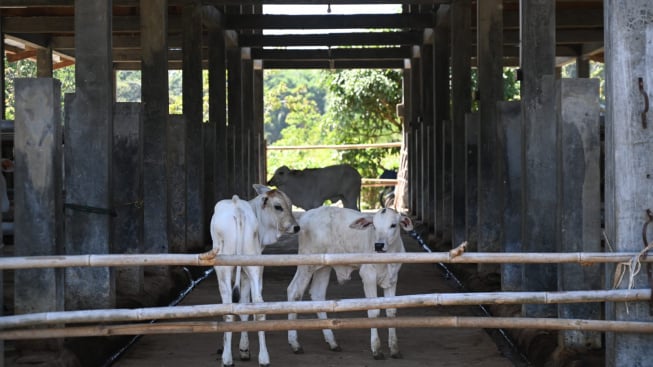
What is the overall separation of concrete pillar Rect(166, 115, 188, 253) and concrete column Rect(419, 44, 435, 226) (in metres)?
5.91

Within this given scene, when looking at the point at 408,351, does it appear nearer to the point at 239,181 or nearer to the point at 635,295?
the point at 635,295

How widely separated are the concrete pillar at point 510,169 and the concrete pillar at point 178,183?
16.2 feet

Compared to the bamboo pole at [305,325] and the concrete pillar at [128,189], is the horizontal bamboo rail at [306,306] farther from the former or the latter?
the concrete pillar at [128,189]

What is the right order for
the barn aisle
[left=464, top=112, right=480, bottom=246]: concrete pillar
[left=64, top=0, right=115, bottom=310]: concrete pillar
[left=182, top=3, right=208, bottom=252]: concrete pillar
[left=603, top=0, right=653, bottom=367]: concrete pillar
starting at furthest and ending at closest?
[left=182, top=3, right=208, bottom=252]: concrete pillar < [left=464, top=112, right=480, bottom=246]: concrete pillar < [left=64, top=0, right=115, bottom=310]: concrete pillar < the barn aisle < [left=603, top=0, right=653, bottom=367]: concrete pillar

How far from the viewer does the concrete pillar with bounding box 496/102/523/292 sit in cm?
1075

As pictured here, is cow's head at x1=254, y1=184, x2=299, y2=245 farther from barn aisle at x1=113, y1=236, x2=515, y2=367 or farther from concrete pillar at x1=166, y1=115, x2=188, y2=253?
concrete pillar at x1=166, y1=115, x2=188, y2=253

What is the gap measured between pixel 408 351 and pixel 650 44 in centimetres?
340

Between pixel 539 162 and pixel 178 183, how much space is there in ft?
20.7

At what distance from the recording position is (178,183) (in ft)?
47.1

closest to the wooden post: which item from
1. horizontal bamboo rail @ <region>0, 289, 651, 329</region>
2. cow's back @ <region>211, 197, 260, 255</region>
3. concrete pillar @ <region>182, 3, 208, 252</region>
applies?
concrete pillar @ <region>182, 3, 208, 252</region>

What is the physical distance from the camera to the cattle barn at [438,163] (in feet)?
21.4

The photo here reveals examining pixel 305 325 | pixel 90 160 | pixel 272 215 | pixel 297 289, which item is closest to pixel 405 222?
pixel 297 289

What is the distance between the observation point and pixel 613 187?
6.59 meters

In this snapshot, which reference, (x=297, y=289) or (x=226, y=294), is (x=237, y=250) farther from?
(x=297, y=289)
